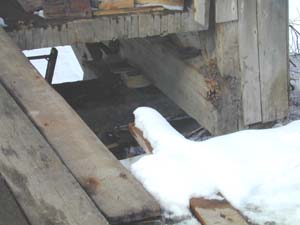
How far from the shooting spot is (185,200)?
5.56 ft

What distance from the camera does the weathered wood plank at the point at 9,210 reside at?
1.39 metres

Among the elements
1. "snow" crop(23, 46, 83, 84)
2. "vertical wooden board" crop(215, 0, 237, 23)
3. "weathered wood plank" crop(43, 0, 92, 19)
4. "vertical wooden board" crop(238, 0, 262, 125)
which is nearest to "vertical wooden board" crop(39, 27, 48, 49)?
"weathered wood plank" crop(43, 0, 92, 19)

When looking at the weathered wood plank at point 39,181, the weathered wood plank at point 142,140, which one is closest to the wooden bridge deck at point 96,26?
the weathered wood plank at point 142,140

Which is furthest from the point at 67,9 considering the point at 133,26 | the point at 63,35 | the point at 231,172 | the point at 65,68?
the point at 65,68

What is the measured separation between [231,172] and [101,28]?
209 cm

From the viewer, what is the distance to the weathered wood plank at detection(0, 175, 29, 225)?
1395 millimetres

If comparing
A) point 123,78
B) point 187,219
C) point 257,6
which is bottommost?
point 123,78

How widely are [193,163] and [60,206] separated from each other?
21.8 inches

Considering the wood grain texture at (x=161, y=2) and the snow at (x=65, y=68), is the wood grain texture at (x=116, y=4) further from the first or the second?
the snow at (x=65, y=68)

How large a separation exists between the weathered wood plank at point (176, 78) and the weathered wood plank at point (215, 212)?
7.43 ft

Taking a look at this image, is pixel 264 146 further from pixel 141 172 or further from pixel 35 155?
pixel 35 155

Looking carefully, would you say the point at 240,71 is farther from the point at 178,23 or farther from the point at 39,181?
the point at 39,181

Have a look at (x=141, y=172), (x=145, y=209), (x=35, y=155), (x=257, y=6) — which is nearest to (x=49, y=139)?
(x=35, y=155)

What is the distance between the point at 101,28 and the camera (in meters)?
3.71
